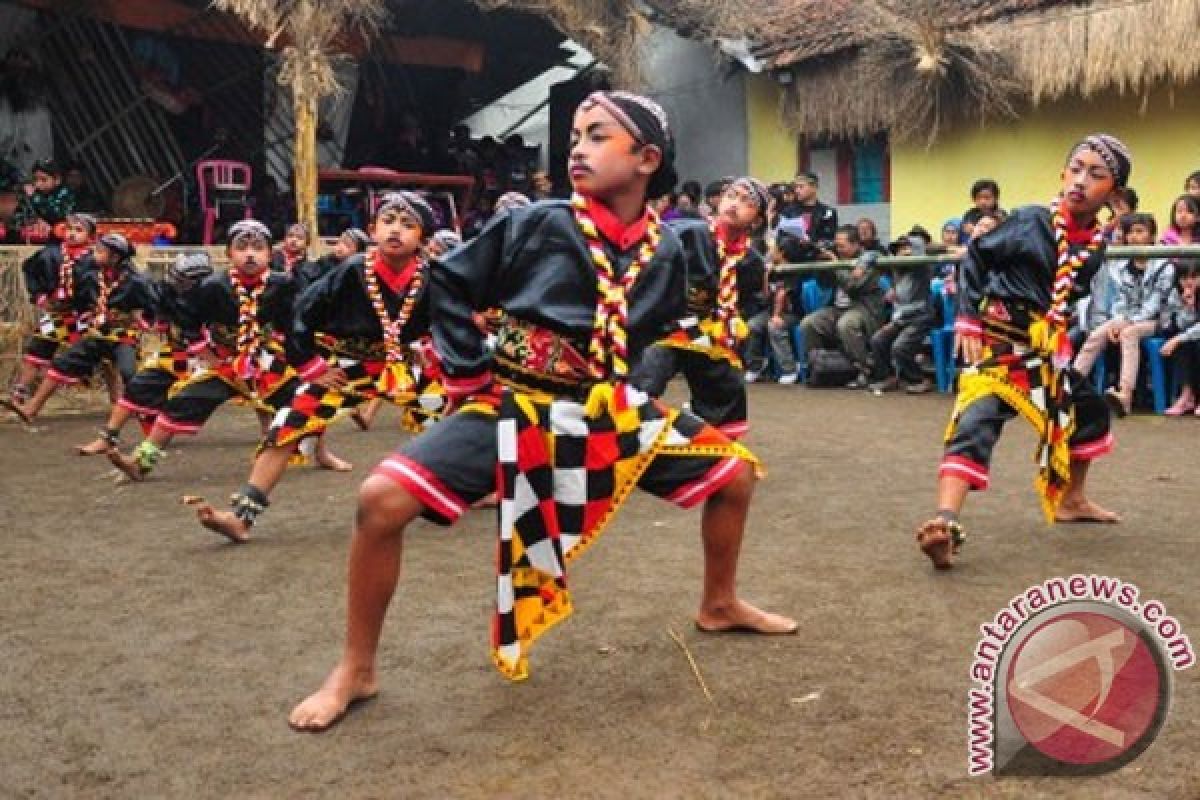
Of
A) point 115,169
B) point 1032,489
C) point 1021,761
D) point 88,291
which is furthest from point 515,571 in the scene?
point 115,169

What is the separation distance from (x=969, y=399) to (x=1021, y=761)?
2285 millimetres

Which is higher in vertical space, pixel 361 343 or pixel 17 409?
pixel 361 343

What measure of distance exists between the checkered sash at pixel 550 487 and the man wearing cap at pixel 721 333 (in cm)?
215

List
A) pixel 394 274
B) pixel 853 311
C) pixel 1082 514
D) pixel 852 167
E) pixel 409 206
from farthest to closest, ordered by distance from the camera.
A: pixel 852 167
pixel 853 311
pixel 394 274
pixel 409 206
pixel 1082 514

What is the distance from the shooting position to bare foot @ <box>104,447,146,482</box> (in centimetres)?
727

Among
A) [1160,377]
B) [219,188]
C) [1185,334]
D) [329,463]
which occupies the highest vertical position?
[219,188]

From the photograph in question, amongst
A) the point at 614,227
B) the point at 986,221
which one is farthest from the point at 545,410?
the point at 986,221

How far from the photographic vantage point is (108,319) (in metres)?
9.77

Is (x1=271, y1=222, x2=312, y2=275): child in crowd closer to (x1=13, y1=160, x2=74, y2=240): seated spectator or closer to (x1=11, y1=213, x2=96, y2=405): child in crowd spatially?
(x1=11, y1=213, x2=96, y2=405): child in crowd

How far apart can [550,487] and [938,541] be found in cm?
177

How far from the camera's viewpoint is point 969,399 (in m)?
5.06

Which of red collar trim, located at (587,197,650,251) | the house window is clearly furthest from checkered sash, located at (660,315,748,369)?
the house window

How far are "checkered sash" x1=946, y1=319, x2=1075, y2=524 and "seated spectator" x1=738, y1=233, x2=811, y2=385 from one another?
23.1 feet

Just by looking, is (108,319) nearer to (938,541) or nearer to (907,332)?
(907,332)
